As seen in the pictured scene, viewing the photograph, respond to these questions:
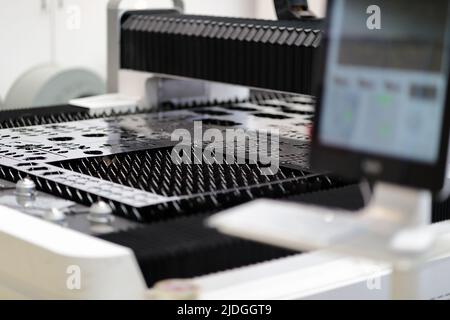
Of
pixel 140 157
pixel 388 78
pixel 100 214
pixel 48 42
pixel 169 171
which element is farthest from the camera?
pixel 48 42

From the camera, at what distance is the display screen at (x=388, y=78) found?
1.09 meters

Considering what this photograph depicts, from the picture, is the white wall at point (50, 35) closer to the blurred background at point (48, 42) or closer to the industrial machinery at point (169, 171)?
the blurred background at point (48, 42)

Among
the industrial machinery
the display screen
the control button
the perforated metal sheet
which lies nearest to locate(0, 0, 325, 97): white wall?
the industrial machinery

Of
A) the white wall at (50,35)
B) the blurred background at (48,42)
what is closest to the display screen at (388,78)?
the blurred background at (48,42)

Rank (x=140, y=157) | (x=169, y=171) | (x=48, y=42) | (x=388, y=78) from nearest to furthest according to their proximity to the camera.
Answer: (x=388, y=78), (x=169, y=171), (x=140, y=157), (x=48, y=42)

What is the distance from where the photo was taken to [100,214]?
5.45 feet

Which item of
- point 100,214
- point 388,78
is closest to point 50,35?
point 100,214

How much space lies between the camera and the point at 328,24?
119 centimetres

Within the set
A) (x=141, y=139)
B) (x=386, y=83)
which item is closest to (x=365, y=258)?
(x=386, y=83)

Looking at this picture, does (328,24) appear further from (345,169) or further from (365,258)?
(365,258)

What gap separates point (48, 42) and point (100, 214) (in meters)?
3.20

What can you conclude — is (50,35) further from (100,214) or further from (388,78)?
(388,78)

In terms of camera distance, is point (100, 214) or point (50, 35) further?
point (50, 35)

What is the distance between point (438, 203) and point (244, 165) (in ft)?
1.48
